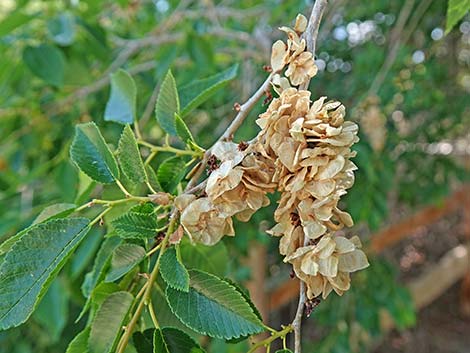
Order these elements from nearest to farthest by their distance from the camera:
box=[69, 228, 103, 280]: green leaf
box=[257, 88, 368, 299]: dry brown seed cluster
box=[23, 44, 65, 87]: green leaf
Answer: box=[257, 88, 368, 299]: dry brown seed cluster, box=[69, 228, 103, 280]: green leaf, box=[23, 44, 65, 87]: green leaf

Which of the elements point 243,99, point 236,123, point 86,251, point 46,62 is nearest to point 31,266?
point 236,123

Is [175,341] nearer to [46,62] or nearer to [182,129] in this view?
[182,129]

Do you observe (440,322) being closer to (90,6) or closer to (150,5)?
(150,5)

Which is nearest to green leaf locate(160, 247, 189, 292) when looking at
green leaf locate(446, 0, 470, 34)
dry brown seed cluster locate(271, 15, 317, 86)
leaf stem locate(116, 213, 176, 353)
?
leaf stem locate(116, 213, 176, 353)

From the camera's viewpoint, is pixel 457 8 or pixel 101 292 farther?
pixel 457 8

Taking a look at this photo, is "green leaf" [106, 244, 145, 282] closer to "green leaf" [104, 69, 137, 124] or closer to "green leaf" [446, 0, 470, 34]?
"green leaf" [104, 69, 137, 124]

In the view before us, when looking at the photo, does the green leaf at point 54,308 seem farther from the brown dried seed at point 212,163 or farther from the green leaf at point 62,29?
the brown dried seed at point 212,163
